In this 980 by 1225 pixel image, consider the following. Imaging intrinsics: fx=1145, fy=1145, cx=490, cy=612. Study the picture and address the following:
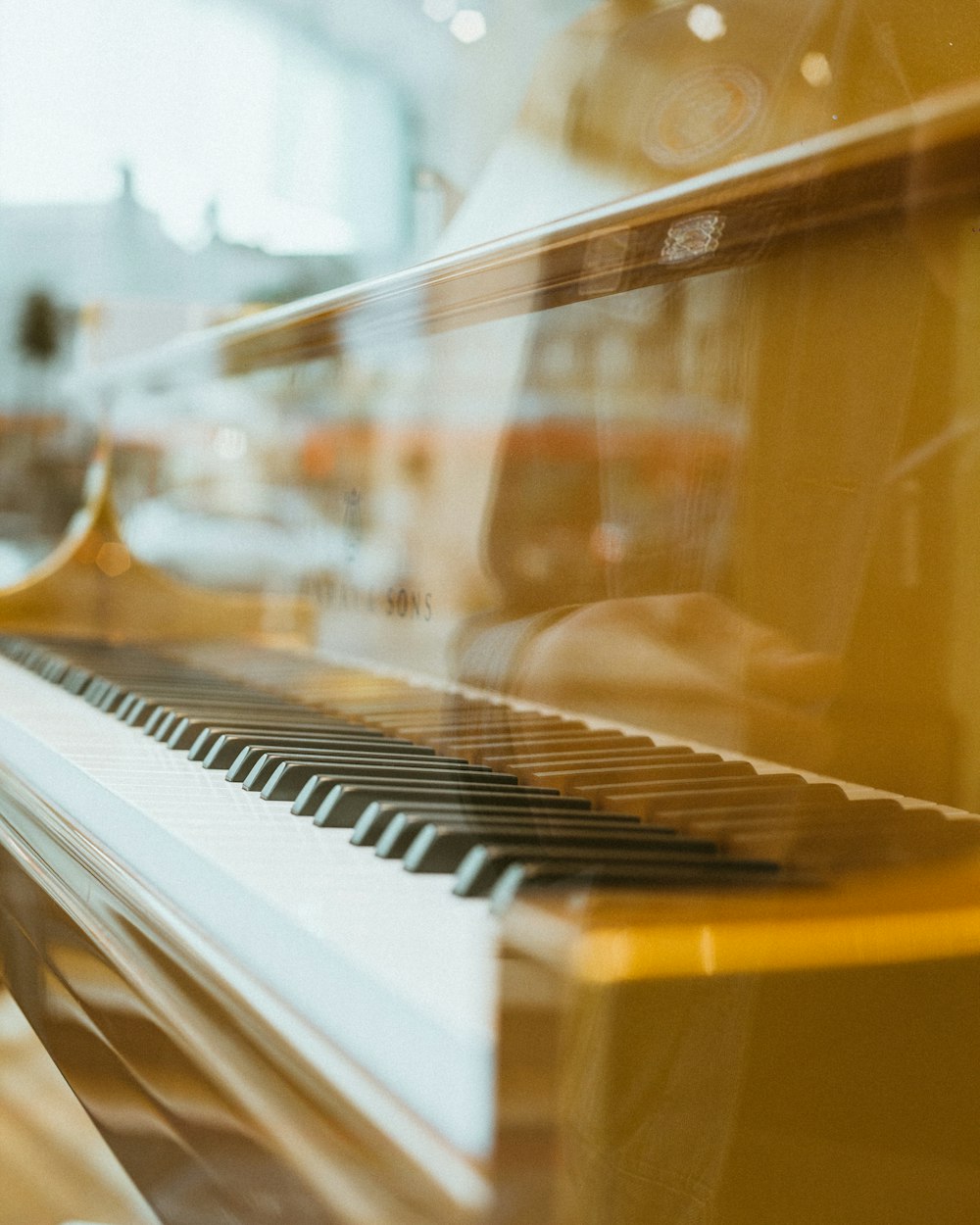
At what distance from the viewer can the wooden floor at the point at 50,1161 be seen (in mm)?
794

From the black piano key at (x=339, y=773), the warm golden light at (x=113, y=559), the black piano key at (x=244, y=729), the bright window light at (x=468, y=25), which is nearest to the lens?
the black piano key at (x=339, y=773)

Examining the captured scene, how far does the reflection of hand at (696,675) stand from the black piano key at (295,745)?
138mm

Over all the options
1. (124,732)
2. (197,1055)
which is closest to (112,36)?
(124,732)

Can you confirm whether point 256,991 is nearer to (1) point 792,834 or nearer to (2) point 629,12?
(1) point 792,834

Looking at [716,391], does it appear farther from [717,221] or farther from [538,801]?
[538,801]

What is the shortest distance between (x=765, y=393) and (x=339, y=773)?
0.35 metres

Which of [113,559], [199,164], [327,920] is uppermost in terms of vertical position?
[199,164]

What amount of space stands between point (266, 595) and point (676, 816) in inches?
40.7

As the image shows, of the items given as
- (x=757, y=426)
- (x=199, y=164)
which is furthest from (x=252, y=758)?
(x=199, y=164)

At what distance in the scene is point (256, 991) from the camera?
0.43 metres

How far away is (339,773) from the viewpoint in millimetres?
653

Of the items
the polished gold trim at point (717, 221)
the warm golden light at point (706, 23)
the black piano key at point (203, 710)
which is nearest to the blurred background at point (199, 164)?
the warm golden light at point (706, 23)

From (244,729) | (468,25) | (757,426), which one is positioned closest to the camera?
(757,426)

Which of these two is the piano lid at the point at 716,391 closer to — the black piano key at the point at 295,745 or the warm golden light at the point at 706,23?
the warm golden light at the point at 706,23
